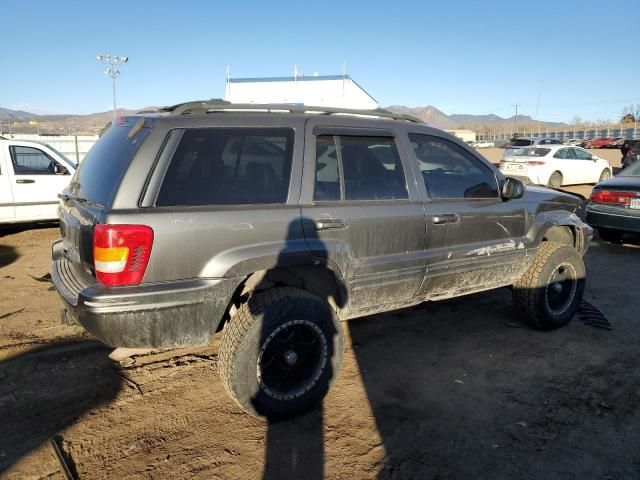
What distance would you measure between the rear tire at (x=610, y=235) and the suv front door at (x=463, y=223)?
4911 millimetres

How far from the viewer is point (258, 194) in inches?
117

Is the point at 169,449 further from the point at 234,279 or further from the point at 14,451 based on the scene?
the point at 234,279

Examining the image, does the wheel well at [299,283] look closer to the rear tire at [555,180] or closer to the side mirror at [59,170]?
the side mirror at [59,170]

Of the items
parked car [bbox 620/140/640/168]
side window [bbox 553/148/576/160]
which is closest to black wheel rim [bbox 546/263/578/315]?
side window [bbox 553/148/576/160]

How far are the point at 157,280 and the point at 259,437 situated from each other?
3.68 ft

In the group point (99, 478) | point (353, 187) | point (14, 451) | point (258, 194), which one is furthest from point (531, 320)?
point (14, 451)

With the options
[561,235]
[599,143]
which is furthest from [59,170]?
[599,143]

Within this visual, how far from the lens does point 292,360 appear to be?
3.07 meters

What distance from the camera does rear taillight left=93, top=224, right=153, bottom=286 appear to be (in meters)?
2.55

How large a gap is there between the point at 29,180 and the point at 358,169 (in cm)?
750

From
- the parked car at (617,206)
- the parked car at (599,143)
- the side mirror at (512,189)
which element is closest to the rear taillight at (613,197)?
the parked car at (617,206)

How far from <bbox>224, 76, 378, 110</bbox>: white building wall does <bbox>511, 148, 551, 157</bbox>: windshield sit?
517cm

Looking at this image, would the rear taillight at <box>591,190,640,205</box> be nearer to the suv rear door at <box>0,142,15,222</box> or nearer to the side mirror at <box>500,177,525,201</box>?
the side mirror at <box>500,177,525,201</box>

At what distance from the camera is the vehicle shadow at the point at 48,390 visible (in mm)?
2877
